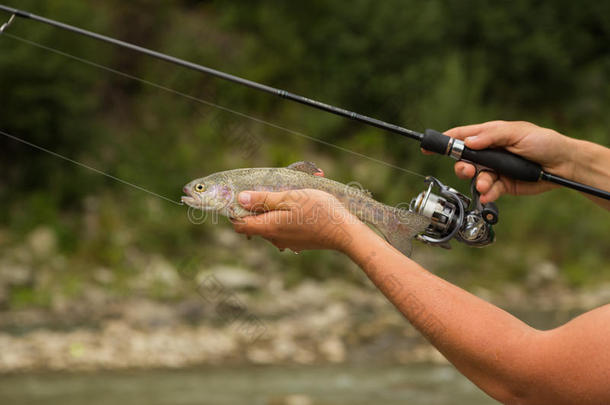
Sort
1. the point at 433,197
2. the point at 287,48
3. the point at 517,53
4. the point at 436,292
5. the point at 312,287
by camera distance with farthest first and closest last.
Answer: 1. the point at 517,53
2. the point at 287,48
3. the point at 312,287
4. the point at 433,197
5. the point at 436,292

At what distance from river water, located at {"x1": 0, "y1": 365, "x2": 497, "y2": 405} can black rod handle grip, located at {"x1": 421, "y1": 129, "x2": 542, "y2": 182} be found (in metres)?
3.69

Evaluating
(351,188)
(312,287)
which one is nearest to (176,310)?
(312,287)

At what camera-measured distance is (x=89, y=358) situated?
17.9 ft

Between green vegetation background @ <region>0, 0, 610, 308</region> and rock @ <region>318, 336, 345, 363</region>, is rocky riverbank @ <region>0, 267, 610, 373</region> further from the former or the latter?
green vegetation background @ <region>0, 0, 610, 308</region>

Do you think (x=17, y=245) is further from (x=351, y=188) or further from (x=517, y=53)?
(x=517, y=53)

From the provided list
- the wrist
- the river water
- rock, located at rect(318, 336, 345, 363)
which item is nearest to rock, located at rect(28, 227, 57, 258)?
the river water

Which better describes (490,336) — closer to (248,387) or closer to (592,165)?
(592,165)

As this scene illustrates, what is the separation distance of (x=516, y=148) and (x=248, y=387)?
396cm

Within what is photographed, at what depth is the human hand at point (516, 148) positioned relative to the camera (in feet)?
5.57

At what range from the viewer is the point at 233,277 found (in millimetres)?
6785

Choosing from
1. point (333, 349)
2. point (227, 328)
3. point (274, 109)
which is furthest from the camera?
point (274, 109)

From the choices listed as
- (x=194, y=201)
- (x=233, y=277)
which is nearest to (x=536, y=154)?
(x=194, y=201)

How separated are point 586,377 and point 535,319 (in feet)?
19.4

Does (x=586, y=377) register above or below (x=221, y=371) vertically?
below
